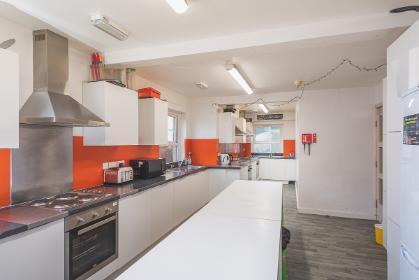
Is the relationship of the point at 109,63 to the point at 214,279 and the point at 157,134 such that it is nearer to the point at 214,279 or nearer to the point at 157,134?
the point at 157,134

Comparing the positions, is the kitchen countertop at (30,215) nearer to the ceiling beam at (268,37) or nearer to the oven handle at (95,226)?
the oven handle at (95,226)

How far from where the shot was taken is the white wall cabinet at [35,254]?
60.7 inches

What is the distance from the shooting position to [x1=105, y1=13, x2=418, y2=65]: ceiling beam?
202 cm

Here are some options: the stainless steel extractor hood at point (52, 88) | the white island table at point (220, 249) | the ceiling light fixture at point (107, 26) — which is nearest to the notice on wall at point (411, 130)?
the white island table at point (220, 249)

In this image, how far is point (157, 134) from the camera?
147 inches

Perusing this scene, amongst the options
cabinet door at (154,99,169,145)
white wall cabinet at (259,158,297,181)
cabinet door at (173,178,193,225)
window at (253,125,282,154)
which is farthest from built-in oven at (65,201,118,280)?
window at (253,125,282,154)

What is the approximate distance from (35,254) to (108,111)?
1603mm

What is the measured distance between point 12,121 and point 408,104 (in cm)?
268

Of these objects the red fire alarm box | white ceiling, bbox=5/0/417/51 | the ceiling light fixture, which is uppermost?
white ceiling, bbox=5/0/417/51

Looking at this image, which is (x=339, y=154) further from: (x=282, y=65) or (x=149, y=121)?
(x=149, y=121)

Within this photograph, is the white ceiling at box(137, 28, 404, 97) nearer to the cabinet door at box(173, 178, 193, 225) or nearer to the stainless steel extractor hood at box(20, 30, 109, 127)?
the stainless steel extractor hood at box(20, 30, 109, 127)

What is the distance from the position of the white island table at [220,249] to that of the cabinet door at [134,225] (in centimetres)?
99

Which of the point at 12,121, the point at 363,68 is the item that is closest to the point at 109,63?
the point at 12,121

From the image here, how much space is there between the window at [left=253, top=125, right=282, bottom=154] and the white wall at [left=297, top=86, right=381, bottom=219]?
4.04 m
